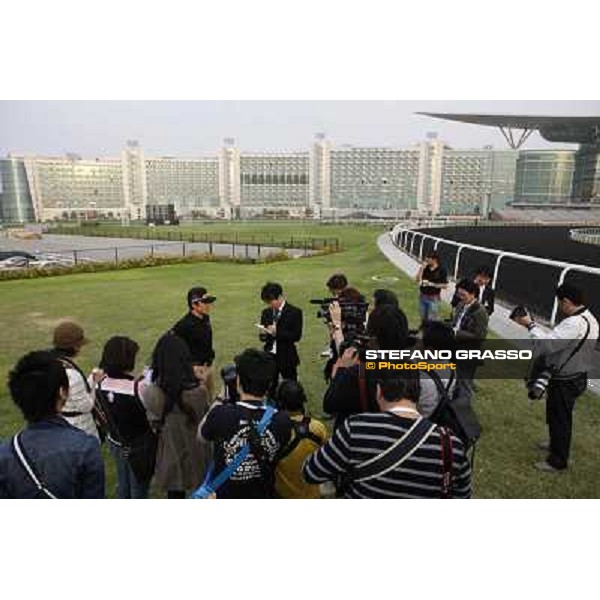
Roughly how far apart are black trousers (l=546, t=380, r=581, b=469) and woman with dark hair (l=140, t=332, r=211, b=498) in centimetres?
249

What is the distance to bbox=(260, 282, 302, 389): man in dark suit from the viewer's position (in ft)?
13.4

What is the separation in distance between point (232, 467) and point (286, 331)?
2.00m

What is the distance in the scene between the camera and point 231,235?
2669 cm

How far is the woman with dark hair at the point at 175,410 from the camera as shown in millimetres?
2711

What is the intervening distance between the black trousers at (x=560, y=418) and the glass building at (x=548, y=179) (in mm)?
55820

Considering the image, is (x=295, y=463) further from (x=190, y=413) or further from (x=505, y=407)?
(x=505, y=407)

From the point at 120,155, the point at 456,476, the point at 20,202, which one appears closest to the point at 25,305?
the point at 20,202

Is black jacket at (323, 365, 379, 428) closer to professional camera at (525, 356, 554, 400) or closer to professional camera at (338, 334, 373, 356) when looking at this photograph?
professional camera at (338, 334, 373, 356)

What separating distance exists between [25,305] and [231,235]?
58.4 ft

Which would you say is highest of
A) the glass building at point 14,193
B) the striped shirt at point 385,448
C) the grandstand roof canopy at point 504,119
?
the grandstand roof canopy at point 504,119

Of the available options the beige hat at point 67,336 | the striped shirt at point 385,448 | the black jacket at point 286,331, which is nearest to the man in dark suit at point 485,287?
the black jacket at point 286,331

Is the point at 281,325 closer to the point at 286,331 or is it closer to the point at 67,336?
the point at 286,331

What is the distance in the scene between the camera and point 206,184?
37.2 feet

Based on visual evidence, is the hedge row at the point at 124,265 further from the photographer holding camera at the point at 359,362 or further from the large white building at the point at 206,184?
the photographer holding camera at the point at 359,362
